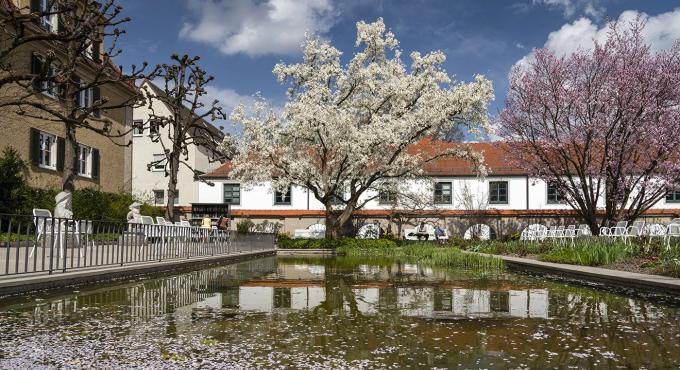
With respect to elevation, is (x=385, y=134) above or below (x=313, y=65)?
below

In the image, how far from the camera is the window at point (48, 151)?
86.4 feet

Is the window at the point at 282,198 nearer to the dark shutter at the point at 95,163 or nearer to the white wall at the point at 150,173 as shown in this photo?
the white wall at the point at 150,173

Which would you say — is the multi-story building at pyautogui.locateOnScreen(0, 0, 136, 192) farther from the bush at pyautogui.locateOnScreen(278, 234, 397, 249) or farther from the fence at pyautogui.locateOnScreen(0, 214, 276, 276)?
the bush at pyautogui.locateOnScreen(278, 234, 397, 249)

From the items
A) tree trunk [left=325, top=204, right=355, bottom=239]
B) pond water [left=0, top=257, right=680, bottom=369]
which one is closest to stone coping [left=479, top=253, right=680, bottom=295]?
pond water [left=0, top=257, right=680, bottom=369]

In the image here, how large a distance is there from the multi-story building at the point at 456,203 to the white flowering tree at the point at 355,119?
7976mm

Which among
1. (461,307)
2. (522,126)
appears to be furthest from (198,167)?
(461,307)

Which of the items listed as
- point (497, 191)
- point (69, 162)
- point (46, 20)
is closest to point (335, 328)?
point (69, 162)

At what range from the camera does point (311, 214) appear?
42.6m

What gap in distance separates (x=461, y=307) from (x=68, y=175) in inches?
492

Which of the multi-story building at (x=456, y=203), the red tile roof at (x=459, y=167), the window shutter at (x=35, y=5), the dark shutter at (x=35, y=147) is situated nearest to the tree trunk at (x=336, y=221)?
the multi-story building at (x=456, y=203)

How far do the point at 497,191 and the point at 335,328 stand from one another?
3838 cm

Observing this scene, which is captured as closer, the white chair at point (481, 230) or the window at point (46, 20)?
the window at point (46, 20)

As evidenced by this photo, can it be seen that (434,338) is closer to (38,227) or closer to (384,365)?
(384,365)

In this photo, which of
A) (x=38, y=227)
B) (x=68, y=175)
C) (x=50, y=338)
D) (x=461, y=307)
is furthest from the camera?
(x=68, y=175)
